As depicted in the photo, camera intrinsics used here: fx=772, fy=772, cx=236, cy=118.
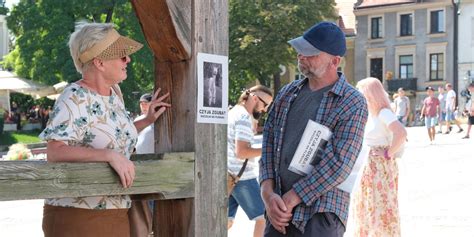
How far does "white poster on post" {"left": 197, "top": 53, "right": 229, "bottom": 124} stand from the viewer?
4.11 meters

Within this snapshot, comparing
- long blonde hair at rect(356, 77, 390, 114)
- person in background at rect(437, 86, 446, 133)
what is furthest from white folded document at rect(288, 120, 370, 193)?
person in background at rect(437, 86, 446, 133)

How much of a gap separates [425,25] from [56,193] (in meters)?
55.9

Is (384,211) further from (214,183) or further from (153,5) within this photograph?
(153,5)

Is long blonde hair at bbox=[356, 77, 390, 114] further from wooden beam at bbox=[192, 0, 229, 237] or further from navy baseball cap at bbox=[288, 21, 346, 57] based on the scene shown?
wooden beam at bbox=[192, 0, 229, 237]

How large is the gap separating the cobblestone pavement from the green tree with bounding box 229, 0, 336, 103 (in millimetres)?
26751

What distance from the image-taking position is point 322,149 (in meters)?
4.07

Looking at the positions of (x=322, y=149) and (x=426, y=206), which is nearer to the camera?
(x=322, y=149)

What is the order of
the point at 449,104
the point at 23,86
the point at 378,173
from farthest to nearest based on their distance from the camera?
the point at 23,86 < the point at 449,104 < the point at 378,173

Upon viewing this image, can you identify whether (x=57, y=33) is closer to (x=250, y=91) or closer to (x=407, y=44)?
(x=407, y=44)

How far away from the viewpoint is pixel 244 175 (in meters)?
6.66

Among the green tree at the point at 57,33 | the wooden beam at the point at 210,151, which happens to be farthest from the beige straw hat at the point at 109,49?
the green tree at the point at 57,33

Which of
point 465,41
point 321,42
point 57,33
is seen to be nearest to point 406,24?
point 465,41

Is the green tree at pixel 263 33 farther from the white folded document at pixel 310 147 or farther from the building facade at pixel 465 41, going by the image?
the white folded document at pixel 310 147

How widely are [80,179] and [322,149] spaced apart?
1317 millimetres
